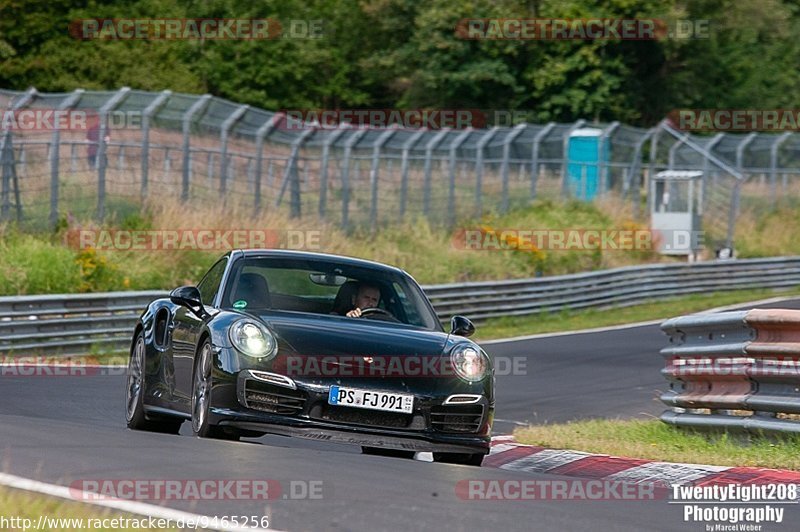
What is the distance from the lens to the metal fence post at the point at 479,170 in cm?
3219

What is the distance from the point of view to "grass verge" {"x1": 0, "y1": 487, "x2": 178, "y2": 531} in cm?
532

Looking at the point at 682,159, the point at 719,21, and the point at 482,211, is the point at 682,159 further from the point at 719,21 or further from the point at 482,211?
the point at 719,21

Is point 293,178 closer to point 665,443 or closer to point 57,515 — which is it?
point 665,443

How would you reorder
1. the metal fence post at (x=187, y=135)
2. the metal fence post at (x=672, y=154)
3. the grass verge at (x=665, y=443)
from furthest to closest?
the metal fence post at (x=672, y=154) → the metal fence post at (x=187, y=135) → the grass verge at (x=665, y=443)

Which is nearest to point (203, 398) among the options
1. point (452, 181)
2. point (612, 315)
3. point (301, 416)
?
point (301, 416)

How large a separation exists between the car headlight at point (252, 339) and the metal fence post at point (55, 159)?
551 inches

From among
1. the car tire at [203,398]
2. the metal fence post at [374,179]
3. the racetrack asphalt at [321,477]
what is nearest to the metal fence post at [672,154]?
the metal fence post at [374,179]

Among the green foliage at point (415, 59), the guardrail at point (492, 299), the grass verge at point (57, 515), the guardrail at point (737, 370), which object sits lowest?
the guardrail at point (492, 299)

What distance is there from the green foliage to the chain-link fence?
40.4ft

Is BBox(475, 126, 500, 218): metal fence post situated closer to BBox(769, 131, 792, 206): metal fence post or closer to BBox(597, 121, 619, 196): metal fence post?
BBox(597, 121, 619, 196): metal fence post

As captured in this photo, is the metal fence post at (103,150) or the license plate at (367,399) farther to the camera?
the metal fence post at (103,150)

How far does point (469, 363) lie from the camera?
30.6 feet

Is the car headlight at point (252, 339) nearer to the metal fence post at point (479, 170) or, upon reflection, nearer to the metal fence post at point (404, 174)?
the metal fence post at point (404, 174)

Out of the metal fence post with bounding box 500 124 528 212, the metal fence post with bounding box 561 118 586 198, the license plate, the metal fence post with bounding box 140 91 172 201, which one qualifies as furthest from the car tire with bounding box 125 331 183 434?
the metal fence post with bounding box 561 118 586 198
